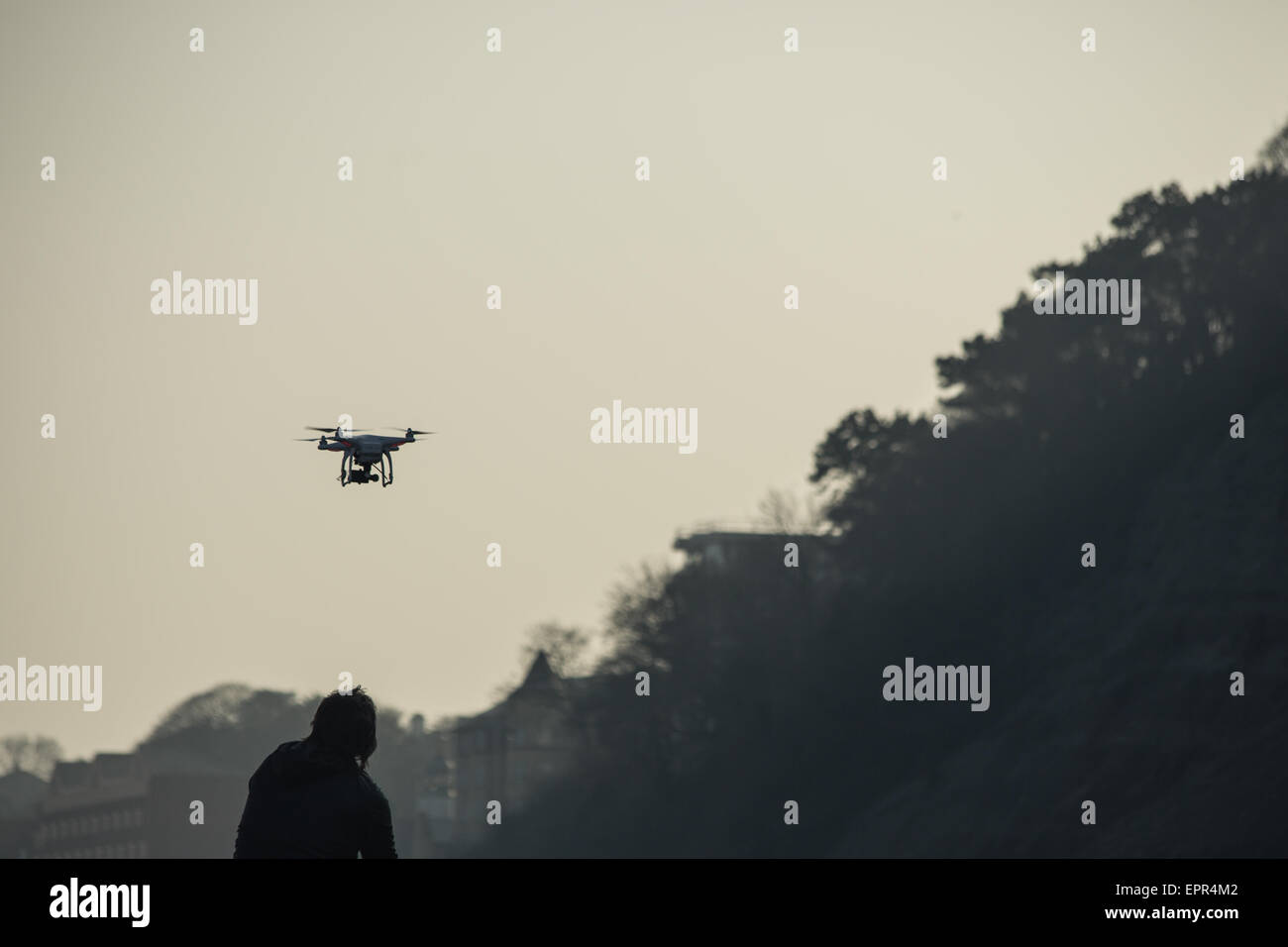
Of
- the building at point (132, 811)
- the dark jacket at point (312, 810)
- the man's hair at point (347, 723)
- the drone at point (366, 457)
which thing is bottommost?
the building at point (132, 811)

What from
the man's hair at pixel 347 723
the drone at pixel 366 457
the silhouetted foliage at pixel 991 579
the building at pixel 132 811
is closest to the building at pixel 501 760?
the building at pixel 132 811

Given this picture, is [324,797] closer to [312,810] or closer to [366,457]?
[312,810]

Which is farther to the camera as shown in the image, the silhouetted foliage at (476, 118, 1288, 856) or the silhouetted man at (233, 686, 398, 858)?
the silhouetted foliage at (476, 118, 1288, 856)

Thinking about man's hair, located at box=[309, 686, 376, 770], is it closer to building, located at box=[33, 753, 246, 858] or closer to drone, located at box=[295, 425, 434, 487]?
drone, located at box=[295, 425, 434, 487]

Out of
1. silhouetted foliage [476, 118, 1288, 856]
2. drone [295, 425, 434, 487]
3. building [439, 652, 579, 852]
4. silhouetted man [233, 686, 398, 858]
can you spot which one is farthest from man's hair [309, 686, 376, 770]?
building [439, 652, 579, 852]

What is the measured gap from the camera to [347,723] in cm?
912

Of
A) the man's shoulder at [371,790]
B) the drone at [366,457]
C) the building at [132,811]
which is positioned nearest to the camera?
the man's shoulder at [371,790]

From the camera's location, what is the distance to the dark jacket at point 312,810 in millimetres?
8875

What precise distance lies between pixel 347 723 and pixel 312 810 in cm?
44

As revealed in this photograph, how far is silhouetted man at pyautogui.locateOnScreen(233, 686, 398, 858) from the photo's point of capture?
29.2ft

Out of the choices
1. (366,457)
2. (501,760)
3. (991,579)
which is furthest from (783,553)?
(366,457)

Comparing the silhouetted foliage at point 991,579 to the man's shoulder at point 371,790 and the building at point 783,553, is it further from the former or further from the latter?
the man's shoulder at point 371,790
